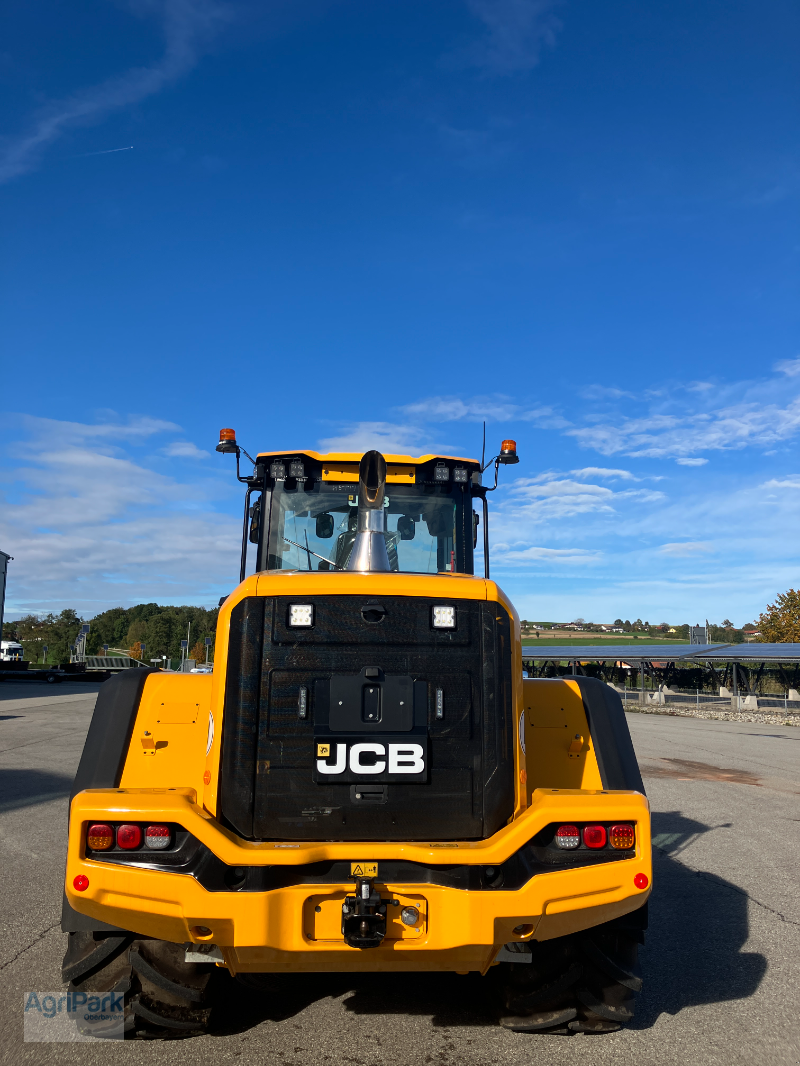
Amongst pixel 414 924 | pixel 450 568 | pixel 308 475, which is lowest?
pixel 414 924

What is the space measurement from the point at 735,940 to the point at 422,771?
294 centimetres

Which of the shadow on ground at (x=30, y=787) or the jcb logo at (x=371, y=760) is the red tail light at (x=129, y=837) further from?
the shadow on ground at (x=30, y=787)

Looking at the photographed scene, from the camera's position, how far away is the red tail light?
302 centimetres

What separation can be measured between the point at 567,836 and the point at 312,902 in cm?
101

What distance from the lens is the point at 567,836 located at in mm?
3119

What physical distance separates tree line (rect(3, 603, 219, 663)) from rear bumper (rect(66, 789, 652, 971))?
344ft

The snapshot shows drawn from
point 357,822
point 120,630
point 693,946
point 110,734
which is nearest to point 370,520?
point 357,822

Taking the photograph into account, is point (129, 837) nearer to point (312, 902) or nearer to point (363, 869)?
point (312, 902)

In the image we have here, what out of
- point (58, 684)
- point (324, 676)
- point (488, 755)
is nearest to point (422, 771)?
point (488, 755)

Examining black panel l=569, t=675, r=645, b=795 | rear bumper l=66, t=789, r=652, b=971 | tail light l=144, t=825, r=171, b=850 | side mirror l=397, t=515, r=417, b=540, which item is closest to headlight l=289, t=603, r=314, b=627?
rear bumper l=66, t=789, r=652, b=971

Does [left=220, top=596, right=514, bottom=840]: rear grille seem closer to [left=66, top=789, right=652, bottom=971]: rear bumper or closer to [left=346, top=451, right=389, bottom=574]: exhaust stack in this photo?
[left=66, top=789, right=652, bottom=971]: rear bumper

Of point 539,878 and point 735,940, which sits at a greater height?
point 539,878

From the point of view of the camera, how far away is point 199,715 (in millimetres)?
3887

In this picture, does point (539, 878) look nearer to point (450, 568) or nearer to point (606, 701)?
point (606, 701)
